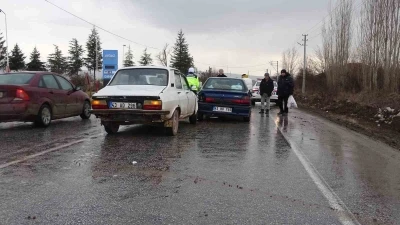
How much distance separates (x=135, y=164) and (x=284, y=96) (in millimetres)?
11460

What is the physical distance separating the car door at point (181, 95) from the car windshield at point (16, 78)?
393 centimetres

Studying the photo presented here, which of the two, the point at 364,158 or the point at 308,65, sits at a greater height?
the point at 308,65

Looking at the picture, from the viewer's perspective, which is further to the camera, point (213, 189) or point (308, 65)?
point (308, 65)

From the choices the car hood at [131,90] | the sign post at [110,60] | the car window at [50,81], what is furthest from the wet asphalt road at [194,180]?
the sign post at [110,60]

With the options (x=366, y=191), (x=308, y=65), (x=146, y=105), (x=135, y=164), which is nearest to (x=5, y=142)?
(x=146, y=105)

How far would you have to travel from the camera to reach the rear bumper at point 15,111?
9516mm

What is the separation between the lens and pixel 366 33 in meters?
21.8

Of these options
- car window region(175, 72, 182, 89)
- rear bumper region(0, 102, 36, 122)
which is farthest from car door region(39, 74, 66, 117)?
car window region(175, 72, 182, 89)

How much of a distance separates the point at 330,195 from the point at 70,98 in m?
9.16

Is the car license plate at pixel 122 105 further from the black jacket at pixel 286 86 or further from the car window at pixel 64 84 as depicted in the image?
the black jacket at pixel 286 86

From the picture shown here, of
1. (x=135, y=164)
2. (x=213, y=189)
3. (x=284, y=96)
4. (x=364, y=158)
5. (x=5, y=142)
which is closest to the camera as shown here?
(x=213, y=189)

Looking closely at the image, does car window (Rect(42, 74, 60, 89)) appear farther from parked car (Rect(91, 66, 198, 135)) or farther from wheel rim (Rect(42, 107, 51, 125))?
parked car (Rect(91, 66, 198, 135))

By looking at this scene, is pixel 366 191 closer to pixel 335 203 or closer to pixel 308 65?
pixel 335 203

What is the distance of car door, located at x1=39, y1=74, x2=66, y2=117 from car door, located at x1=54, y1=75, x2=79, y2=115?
23cm
